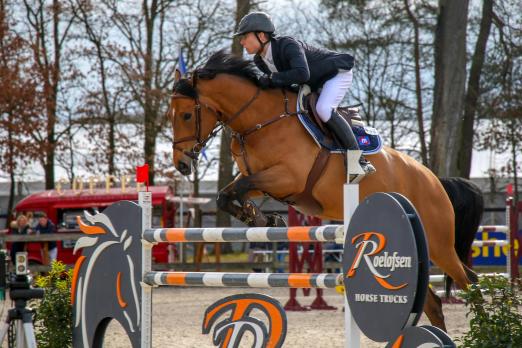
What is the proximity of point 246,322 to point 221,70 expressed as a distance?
204 cm

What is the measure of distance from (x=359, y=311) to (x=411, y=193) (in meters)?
2.41

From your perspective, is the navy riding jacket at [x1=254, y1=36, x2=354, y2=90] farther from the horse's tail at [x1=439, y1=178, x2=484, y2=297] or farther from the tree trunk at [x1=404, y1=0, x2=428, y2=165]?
the tree trunk at [x1=404, y1=0, x2=428, y2=165]

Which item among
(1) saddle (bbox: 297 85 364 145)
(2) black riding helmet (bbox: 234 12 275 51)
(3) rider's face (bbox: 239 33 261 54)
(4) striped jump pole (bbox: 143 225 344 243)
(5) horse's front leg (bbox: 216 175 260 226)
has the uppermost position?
(2) black riding helmet (bbox: 234 12 275 51)

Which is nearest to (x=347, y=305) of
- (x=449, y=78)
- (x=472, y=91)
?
(x=449, y=78)

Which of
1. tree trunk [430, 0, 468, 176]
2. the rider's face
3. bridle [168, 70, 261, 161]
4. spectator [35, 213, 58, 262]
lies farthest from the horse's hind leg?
spectator [35, 213, 58, 262]

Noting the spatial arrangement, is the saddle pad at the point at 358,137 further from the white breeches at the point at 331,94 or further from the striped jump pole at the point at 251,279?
the striped jump pole at the point at 251,279

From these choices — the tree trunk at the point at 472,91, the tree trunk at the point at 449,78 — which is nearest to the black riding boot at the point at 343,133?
the tree trunk at the point at 449,78

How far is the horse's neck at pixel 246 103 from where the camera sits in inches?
203

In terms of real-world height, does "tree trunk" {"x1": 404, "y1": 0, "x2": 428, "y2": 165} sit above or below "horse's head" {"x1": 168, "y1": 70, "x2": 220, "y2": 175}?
above

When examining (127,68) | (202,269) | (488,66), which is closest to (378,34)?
(488,66)

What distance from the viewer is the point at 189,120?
513 centimetres

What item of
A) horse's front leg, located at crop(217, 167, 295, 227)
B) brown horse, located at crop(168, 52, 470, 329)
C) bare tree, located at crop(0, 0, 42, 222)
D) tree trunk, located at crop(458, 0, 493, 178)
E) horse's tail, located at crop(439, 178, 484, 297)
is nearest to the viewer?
horse's front leg, located at crop(217, 167, 295, 227)

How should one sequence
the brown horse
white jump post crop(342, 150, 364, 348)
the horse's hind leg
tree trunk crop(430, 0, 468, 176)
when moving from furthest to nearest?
tree trunk crop(430, 0, 468, 176) < the horse's hind leg < the brown horse < white jump post crop(342, 150, 364, 348)

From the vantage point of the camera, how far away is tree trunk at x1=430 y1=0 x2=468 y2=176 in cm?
1160
